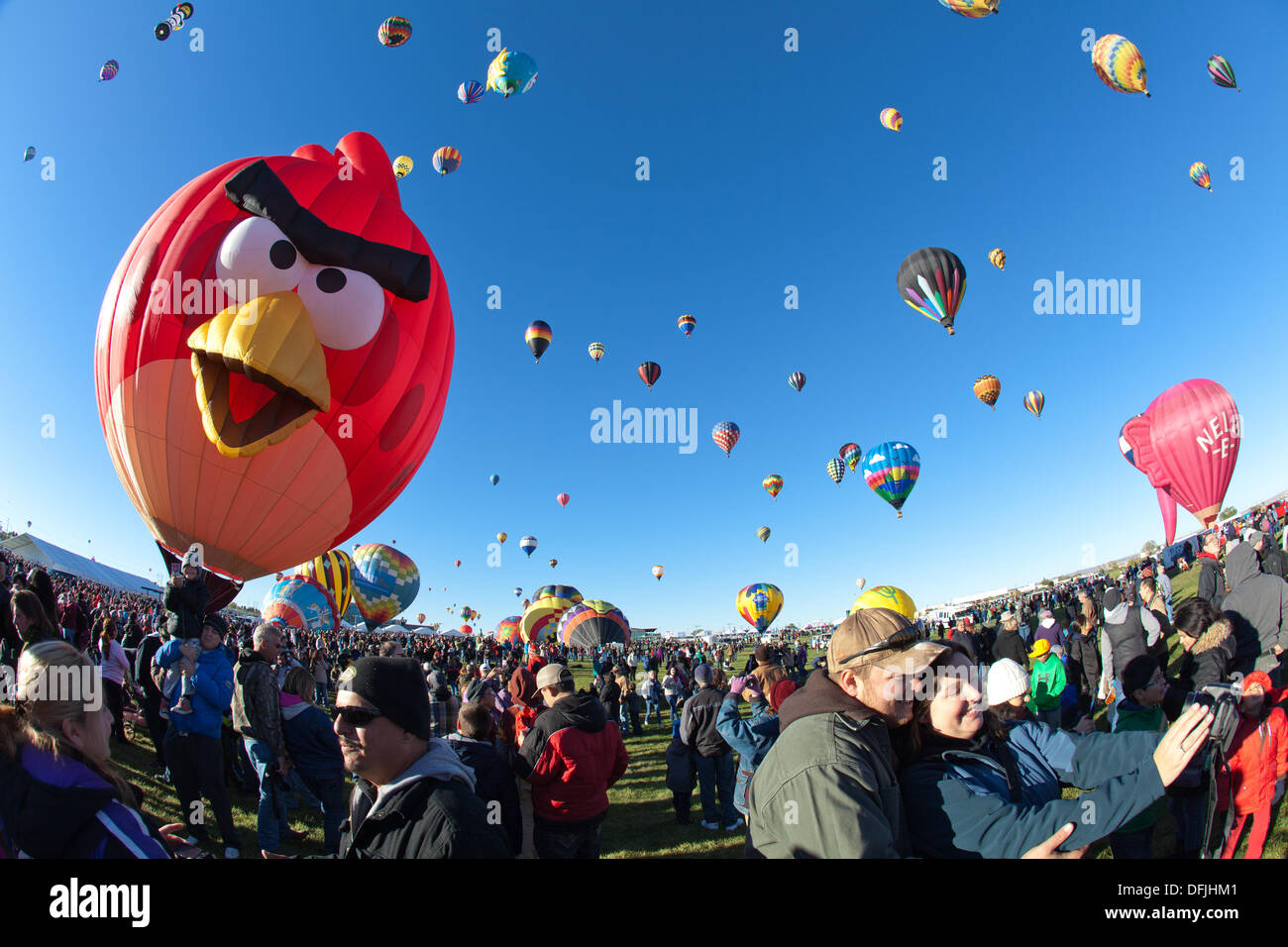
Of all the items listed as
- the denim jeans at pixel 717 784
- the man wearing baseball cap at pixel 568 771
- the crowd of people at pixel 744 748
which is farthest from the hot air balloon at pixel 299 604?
the man wearing baseball cap at pixel 568 771

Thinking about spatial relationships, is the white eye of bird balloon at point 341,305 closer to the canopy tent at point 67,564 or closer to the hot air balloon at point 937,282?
the hot air balloon at point 937,282

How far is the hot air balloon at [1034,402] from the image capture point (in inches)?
1009

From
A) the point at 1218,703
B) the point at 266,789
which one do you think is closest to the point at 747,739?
the point at 1218,703

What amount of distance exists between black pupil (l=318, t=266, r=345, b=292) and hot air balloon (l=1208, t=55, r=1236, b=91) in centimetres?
3087

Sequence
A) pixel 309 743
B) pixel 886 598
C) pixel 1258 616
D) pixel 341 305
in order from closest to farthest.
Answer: pixel 1258 616
pixel 309 743
pixel 341 305
pixel 886 598

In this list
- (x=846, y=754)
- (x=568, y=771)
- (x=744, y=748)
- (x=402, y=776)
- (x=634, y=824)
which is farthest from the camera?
(x=634, y=824)

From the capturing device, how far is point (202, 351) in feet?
19.8

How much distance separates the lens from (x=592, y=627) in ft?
84.3

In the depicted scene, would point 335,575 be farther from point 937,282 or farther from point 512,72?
point 937,282

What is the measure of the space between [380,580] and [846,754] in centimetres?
2795
